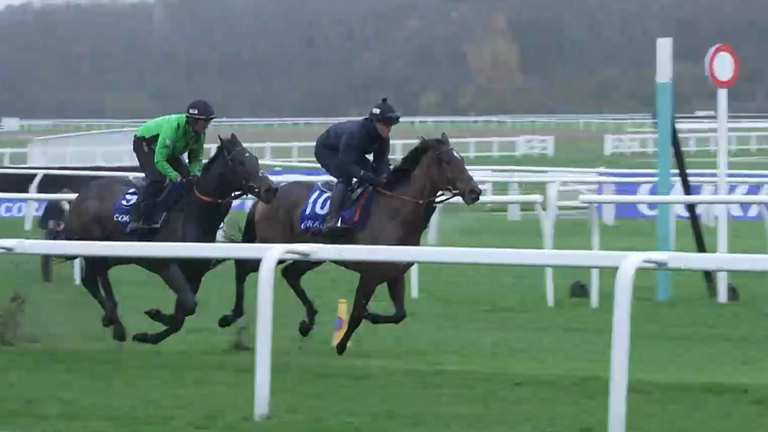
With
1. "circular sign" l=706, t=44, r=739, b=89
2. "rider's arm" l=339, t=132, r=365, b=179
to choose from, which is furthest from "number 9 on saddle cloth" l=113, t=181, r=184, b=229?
"circular sign" l=706, t=44, r=739, b=89

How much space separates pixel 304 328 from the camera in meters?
5.88

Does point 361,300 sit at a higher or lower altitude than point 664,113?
lower

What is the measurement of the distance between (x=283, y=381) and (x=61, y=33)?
2741 centimetres

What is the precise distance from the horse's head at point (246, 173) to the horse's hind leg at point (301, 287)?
71 cm

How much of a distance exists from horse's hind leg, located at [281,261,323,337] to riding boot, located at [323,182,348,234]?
32.6 inches

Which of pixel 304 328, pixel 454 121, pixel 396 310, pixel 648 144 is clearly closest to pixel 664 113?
pixel 396 310

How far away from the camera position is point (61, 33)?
101ft

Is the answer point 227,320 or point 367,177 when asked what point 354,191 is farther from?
point 227,320

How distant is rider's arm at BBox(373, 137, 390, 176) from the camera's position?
7730 mm

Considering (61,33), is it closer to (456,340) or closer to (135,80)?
(135,80)

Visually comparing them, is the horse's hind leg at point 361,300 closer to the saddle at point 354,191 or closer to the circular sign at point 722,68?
the saddle at point 354,191

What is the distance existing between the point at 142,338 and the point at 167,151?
1.55m

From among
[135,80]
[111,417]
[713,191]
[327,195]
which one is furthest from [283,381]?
[135,80]

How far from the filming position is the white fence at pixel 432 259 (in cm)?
400
